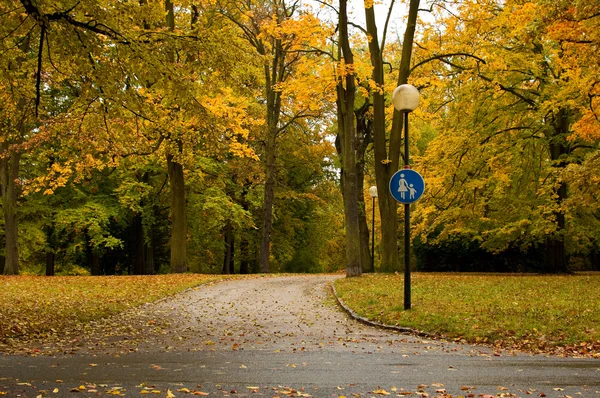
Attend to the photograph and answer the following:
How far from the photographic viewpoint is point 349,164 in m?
19.7

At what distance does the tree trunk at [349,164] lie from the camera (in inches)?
764

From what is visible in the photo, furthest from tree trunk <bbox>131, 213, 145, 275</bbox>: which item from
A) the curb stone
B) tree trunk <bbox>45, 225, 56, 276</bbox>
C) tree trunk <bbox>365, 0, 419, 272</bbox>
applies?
the curb stone

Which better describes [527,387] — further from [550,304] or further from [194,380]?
[550,304]

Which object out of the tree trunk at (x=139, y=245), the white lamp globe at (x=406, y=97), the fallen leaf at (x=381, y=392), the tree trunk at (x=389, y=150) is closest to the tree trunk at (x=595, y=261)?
the tree trunk at (x=389, y=150)

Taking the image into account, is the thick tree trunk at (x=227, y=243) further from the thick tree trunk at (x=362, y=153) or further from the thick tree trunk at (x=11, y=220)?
the thick tree trunk at (x=11, y=220)

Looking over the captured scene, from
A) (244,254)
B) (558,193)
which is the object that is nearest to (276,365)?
(558,193)

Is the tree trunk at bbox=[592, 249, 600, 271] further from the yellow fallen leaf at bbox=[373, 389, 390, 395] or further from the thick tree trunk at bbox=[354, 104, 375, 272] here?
the yellow fallen leaf at bbox=[373, 389, 390, 395]

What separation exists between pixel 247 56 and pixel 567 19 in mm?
7202

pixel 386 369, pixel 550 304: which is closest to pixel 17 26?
pixel 386 369

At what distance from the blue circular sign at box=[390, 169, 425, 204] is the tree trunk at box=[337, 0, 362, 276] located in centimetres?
787

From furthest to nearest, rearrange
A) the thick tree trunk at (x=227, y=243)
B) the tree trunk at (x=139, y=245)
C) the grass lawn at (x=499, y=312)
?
the thick tree trunk at (x=227, y=243), the tree trunk at (x=139, y=245), the grass lawn at (x=499, y=312)

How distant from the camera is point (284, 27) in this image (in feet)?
61.5

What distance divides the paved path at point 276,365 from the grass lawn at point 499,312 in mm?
659

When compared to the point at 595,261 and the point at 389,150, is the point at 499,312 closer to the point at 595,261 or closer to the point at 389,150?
the point at 389,150
